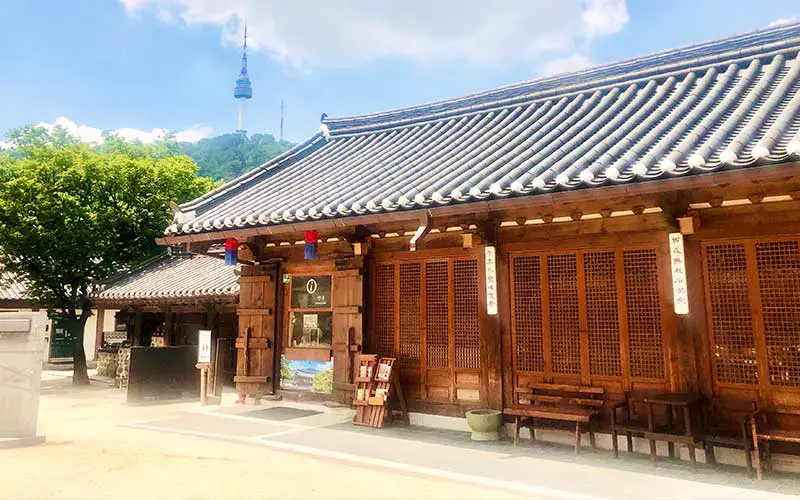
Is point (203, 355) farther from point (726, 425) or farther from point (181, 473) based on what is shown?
point (726, 425)

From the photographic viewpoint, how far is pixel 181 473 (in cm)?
663

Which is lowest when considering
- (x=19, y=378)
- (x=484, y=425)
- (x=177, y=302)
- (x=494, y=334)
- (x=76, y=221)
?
(x=484, y=425)

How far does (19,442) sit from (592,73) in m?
13.1

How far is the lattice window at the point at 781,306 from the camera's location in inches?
267

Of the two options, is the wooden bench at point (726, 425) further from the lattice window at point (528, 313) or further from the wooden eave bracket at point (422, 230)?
the wooden eave bracket at point (422, 230)

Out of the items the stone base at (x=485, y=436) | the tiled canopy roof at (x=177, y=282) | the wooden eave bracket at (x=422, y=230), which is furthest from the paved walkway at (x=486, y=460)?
the tiled canopy roof at (x=177, y=282)

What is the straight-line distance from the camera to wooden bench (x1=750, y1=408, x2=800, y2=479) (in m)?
6.05

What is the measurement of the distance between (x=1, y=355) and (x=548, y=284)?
9170 mm

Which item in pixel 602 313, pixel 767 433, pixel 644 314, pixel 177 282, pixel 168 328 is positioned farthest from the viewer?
pixel 168 328

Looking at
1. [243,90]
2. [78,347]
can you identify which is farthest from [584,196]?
[243,90]

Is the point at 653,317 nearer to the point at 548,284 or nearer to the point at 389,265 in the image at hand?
the point at 548,284

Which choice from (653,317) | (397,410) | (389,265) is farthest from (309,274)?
(653,317)

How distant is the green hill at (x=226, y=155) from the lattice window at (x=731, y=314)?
217ft

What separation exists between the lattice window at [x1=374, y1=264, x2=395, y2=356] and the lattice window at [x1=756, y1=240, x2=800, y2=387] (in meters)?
5.94
